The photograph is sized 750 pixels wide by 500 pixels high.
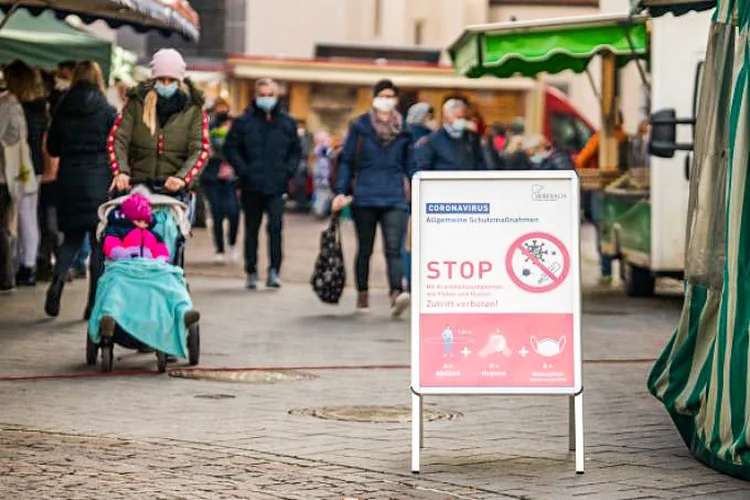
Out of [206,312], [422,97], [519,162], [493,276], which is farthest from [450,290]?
[422,97]

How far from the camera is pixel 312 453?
9.43 metres

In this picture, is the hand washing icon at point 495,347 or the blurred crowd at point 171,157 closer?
the hand washing icon at point 495,347

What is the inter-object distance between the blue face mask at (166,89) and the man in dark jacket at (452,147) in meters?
4.32

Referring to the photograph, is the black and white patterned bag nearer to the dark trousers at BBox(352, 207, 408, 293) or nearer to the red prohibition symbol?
the dark trousers at BBox(352, 207, 408, 293)

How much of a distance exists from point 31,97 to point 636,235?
19.2 ft

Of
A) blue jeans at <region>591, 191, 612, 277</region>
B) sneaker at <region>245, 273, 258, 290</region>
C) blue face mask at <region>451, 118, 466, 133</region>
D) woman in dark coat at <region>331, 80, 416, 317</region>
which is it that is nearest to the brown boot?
woman in dark coat at <region>331, 80, 416, 317</region>

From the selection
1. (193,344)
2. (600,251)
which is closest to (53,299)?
(193,344)

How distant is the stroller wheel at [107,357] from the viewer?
12734 millimetres

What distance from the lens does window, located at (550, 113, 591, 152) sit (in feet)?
156

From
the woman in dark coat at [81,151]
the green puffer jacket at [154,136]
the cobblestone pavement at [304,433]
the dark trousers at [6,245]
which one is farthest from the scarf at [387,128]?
the dark trousers at [6,245]

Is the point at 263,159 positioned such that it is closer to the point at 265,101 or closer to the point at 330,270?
the point at 265,101

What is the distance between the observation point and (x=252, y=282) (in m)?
20.7

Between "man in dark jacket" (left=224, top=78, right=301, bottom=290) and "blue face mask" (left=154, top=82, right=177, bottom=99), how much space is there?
5625 mm

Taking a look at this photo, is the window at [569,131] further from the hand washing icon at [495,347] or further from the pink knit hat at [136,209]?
the hand washing icon at [495,347]
